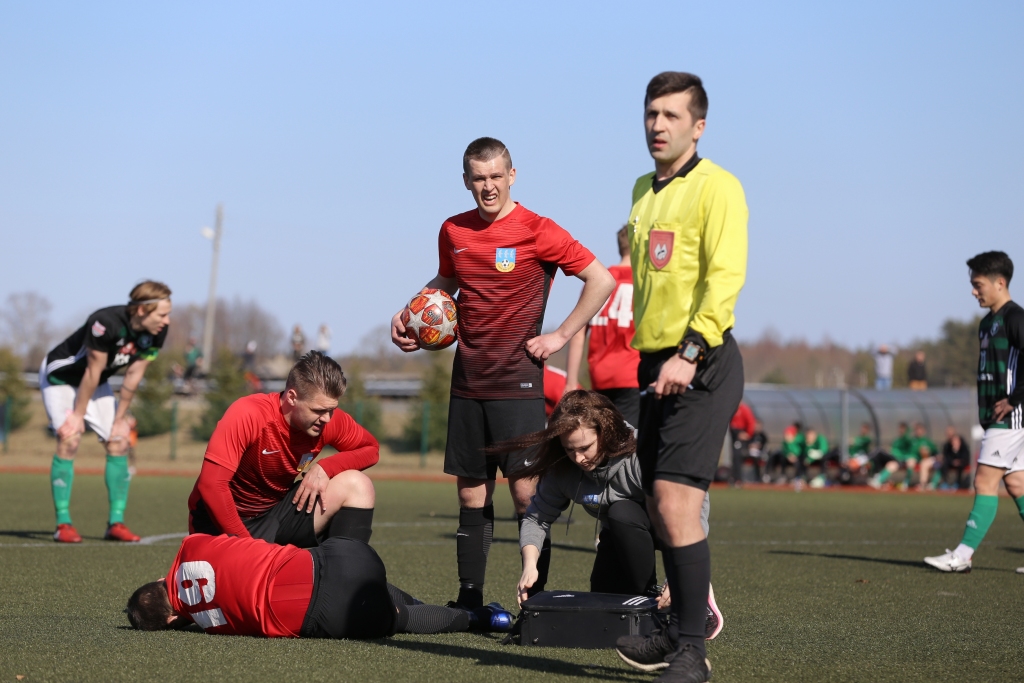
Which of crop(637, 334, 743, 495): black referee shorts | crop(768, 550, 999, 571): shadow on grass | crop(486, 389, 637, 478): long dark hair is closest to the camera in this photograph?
crop(637, 334, 743, 495): black referee shorts

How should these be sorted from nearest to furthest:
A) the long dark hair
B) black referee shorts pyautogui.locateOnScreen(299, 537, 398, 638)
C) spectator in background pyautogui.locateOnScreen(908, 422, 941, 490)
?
1. black referee shorts pyautogui.locateOnScreen(299, 537, 398, 638)
2. the long dark hair
3. spectator in background pyautogui.locateOnScreen(908, 422, 941, 490)

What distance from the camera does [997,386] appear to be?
748cm

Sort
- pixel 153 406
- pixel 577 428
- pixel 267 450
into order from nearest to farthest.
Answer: pixel 577 428
pixel 267 450
pixel 153 406

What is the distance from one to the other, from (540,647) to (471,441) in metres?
1.08

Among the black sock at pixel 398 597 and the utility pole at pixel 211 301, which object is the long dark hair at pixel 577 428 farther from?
the utility pole at pixel 211 301

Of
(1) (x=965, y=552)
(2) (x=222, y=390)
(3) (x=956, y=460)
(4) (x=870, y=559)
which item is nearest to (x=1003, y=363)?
(1) (x=965, y=552)

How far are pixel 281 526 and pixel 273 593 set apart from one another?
2.78 ft

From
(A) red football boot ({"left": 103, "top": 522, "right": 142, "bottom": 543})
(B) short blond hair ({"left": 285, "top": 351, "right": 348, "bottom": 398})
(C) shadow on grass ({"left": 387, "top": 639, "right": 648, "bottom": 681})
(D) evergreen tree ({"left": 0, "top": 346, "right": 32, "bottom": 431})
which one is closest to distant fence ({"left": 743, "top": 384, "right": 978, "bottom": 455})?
(A) red football boot ({"left": 103, "top": 522, "right": 142, "bottom": 543})

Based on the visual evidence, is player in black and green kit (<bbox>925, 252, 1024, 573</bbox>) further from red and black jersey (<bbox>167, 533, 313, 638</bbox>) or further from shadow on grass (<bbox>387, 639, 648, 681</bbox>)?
red and black jersey (<bbox>167, 533, 313, 638</bbox>)

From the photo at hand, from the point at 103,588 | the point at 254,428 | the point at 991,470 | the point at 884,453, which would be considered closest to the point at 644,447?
the point at 254,428

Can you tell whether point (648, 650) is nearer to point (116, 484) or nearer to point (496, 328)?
point (496, 328)

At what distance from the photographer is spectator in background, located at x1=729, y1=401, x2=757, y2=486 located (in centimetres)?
2189

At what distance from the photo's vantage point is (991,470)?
7.63 metres

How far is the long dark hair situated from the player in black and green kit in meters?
3.81
